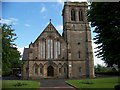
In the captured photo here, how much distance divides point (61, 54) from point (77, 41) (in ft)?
16.6

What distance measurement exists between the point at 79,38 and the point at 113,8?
38524 millimetres

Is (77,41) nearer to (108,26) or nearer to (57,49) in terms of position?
(57,49)

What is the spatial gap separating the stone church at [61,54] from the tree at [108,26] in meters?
34.9

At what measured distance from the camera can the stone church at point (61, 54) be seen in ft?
169

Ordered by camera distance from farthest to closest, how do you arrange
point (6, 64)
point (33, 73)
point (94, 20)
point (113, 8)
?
point (33, 73) → point (6, 64) → point (94, 20) → point (113, 8)

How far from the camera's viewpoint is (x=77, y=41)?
5416 centimetres

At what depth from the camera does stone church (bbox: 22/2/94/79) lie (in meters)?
51.5

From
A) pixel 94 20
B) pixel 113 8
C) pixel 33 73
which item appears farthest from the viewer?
pixel 33 73

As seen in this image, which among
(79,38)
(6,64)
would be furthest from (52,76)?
(6,64)

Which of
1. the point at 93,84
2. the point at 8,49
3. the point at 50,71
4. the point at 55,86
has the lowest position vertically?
the point at 55,86

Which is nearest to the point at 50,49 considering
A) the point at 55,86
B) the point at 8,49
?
the point at 55,86

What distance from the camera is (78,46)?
53.9 meters

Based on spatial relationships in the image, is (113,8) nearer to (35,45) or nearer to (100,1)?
(100,1)

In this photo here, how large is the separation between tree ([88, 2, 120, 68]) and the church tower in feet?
114
